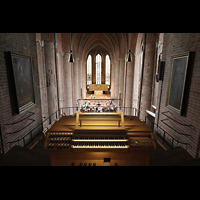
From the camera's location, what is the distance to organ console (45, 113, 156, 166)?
13.1 feet

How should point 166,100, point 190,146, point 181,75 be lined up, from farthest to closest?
1. point 166,100
2. point 181,75
3. point 190,146

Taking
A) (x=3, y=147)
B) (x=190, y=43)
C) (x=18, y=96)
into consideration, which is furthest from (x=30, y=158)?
(x=190, y=43)

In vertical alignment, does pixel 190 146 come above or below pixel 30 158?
above

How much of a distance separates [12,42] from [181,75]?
5.23m

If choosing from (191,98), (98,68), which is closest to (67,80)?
(191,98)

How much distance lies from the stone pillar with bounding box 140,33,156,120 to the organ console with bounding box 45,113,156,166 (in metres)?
4.60

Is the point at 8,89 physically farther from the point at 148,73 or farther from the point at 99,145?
the point at 148,73

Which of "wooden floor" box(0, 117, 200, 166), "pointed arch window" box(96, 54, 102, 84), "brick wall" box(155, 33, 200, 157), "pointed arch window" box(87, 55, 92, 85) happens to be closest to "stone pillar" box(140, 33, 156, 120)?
"brick wall" box(155, 33, 200, 157)

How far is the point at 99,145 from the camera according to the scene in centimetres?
412

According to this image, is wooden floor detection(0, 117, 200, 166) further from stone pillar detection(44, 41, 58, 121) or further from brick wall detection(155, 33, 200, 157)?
stone pillar detection(44, 41, 58, 121)

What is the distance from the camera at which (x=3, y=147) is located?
3799mm

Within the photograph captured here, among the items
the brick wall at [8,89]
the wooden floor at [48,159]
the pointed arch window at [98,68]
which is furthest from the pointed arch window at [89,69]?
the wooden floor at [48,159]

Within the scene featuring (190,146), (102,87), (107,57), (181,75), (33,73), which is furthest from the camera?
(107,57)

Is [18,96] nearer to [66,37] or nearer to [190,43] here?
→ [190,43]
